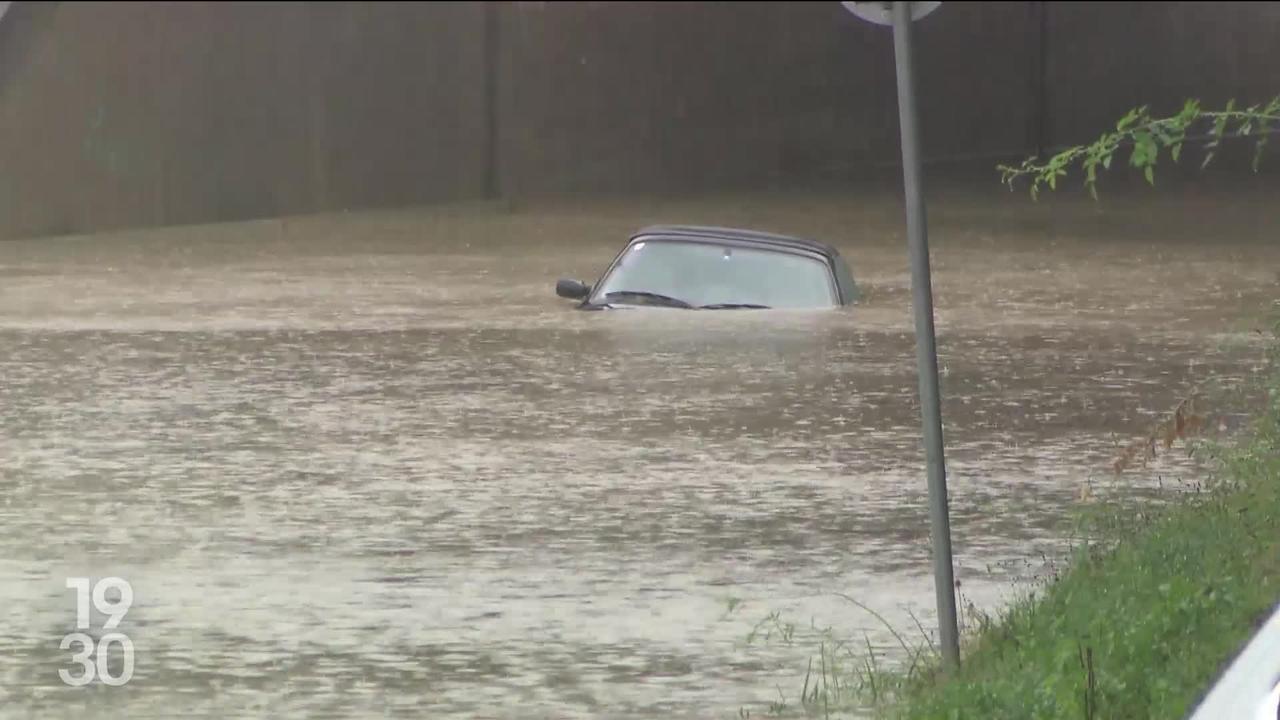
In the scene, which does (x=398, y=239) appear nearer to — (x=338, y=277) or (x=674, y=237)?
(x=338, y=277)

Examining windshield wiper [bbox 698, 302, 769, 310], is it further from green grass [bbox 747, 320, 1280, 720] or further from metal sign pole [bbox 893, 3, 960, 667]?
metal sign pole [bbox 893, 3, 960, 667]

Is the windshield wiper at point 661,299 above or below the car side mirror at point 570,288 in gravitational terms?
below

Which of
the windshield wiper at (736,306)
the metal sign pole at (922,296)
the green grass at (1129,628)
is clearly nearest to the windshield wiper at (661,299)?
the windshield wiper at (736,306)

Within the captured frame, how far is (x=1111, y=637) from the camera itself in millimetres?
6980

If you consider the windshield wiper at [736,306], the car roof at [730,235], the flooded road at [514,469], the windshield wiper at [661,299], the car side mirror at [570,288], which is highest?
the car roof at [730,235]

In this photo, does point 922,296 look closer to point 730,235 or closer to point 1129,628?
point 1129,628

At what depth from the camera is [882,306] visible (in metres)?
22.4

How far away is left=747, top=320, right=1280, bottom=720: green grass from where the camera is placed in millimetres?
6430

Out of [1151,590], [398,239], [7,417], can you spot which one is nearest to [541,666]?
[1151,590]

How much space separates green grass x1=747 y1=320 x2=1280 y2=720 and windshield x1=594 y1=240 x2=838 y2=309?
958 cm

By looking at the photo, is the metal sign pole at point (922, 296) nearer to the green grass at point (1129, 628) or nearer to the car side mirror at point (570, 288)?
the green grass at point (1129, 628)

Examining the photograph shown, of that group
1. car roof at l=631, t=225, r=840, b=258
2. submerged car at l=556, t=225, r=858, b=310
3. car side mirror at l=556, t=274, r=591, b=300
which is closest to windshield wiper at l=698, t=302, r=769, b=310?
submerged car at l=556, t=225, r=858, b=310

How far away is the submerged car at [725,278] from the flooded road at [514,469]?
0.59ft

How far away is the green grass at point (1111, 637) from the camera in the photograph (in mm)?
6430
